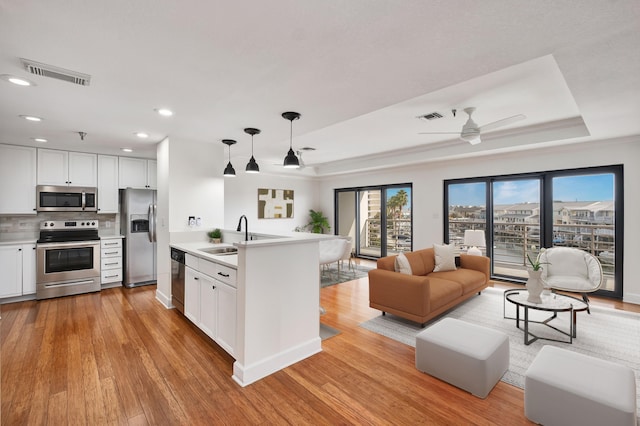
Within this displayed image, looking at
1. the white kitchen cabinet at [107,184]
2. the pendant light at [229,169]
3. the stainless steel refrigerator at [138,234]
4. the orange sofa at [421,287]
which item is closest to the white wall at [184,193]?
the pendant light at [229,169]

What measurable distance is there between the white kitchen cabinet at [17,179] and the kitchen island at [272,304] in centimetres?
403

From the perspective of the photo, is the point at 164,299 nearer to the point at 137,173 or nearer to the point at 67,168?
the point at 137,173

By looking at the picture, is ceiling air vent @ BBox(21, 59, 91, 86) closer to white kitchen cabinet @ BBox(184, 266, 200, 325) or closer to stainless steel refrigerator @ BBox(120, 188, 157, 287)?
white kitchen cabinet @ BBox(184, 266, 200, 325)

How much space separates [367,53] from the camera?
1.96 meters

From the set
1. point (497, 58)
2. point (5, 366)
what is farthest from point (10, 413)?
point (497, 58)

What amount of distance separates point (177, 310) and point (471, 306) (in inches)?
165

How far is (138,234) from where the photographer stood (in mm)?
5320

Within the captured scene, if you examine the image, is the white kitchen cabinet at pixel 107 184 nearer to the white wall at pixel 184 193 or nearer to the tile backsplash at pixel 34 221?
the tile backsplash at pixel 34 221

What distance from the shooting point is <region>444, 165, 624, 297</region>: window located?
4660mm

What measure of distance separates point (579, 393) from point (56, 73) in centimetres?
426

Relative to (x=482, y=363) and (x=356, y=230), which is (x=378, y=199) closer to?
(x=356, y=230)

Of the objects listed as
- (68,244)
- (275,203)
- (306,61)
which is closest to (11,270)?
(68,244)

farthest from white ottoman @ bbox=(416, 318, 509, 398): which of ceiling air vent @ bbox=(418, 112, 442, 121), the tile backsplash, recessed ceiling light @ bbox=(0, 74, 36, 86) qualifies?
the tile backsplash

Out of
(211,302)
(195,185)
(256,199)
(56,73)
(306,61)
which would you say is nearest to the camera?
(306,61)
